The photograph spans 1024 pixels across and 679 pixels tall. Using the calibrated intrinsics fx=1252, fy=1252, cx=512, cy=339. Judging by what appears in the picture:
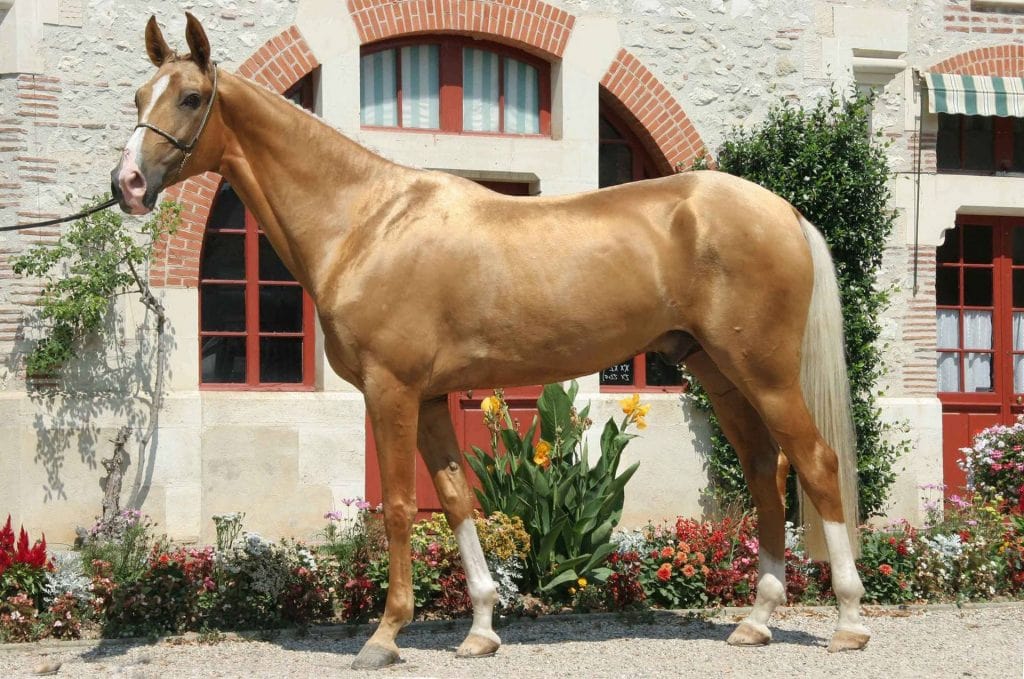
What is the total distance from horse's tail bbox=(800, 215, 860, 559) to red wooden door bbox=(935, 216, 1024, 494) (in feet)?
20.0

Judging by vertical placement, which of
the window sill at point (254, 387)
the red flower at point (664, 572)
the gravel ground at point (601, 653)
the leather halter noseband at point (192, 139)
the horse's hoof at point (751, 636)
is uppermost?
the leather halter noseband at point (192, 139)

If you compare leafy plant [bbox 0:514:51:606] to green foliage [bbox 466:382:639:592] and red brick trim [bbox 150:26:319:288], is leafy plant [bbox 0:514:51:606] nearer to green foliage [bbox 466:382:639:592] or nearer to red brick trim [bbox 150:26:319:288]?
green foliage [bbox 466:382:639:592]

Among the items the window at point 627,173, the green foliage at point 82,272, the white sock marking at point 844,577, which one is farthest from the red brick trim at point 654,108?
the white sock marking at point 844,577

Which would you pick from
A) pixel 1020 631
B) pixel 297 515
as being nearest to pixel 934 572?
pixel 1020 631

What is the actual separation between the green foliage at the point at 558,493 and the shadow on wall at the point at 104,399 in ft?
11.0

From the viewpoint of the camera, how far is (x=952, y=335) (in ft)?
38.8

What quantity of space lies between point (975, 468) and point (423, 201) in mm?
6307

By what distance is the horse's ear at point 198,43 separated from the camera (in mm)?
5453

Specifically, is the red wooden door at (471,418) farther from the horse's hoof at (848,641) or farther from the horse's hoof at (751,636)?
the horse's hoof at (848,641)

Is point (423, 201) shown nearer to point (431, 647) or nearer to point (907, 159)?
point (431, 647)

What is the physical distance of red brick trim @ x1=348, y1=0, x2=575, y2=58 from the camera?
10.0 m

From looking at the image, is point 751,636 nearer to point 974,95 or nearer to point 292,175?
point 292,175

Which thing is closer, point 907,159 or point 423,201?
point 423,201

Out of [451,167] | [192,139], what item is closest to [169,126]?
[192,139]
